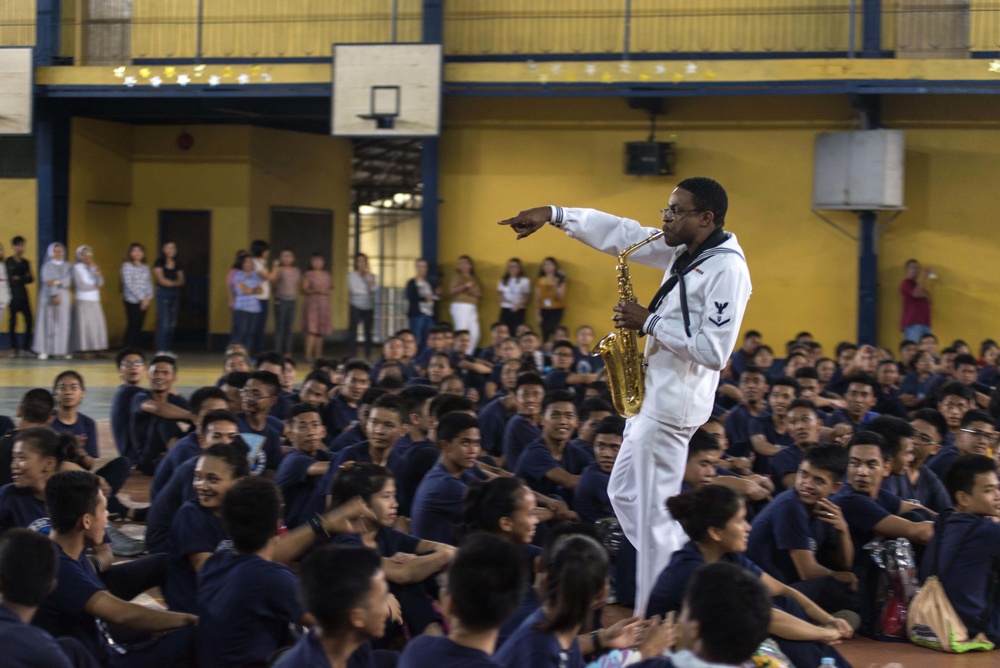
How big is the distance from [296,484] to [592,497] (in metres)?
1.57

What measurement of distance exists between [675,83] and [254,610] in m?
11.8

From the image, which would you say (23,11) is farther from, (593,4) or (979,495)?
(979,495)

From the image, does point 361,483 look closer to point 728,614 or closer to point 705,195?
point 705,195

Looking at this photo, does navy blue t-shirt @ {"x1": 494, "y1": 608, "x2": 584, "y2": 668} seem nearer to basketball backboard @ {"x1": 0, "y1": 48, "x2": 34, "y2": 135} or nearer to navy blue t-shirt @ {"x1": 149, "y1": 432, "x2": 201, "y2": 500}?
navy blue t-shirt @ {"x1": 149, "y1": 432, "x2": 201, "y2": 500}

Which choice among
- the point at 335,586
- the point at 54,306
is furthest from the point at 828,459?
the point at 54,306

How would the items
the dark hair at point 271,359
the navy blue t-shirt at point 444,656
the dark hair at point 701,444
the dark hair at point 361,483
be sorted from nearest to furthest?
the navy blue t-shirt at point 444,656 → the dark hair at point 361,483 → the dark hair at point 701,444 → the dark hair at point 271,359

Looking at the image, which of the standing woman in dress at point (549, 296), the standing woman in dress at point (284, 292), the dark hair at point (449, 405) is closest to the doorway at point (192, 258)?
the standing woman in dress at point (284, 292)

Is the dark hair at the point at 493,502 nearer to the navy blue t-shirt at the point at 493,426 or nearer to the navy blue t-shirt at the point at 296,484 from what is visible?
the navy blue t-shirt at the point at 296,484

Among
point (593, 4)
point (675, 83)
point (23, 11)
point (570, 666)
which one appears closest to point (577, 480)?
point (570, 666)

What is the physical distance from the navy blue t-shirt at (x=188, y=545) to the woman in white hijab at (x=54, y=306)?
11.9 meters

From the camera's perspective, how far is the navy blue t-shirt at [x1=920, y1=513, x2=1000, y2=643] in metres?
5.57

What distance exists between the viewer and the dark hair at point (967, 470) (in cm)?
564

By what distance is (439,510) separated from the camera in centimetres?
583

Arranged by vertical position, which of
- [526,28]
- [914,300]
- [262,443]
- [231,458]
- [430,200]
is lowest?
[262,443]
